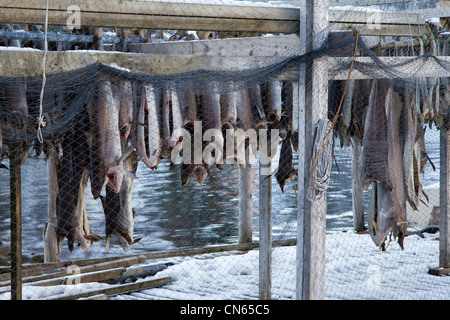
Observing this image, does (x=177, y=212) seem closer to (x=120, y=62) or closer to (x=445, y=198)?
(x=445, y=198)

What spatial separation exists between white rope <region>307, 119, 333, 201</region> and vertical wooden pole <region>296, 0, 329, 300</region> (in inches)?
2.5

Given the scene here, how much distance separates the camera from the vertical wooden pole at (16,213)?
490 centimetres

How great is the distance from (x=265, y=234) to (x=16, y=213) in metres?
2.80

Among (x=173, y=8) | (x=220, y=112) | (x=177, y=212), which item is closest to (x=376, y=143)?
(x=220, y=112)

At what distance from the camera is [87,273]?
25.6 ft

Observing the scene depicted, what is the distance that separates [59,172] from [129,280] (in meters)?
2.81

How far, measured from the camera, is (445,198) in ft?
25.7

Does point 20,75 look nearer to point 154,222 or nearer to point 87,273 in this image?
point 87,273

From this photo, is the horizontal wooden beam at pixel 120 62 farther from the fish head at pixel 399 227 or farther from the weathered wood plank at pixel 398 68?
the fish head at pixel 399 227

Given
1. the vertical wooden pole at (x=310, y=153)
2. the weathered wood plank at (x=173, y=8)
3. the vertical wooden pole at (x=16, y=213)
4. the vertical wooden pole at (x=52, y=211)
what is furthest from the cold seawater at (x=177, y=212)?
the weathered wood plank at (x=173, y=8)

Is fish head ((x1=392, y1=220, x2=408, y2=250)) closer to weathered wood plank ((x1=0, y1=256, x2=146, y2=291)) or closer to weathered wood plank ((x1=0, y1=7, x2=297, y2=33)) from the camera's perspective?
weathered wood plank ((x1=0, y1=7, x2=297, y2=33))

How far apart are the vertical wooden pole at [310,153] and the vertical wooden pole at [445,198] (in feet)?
12.1

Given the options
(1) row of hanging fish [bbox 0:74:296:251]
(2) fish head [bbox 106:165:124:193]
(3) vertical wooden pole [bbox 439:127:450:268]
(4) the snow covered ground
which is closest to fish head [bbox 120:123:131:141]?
(1) row of hanging fish [bbox 0:74:296:251]
